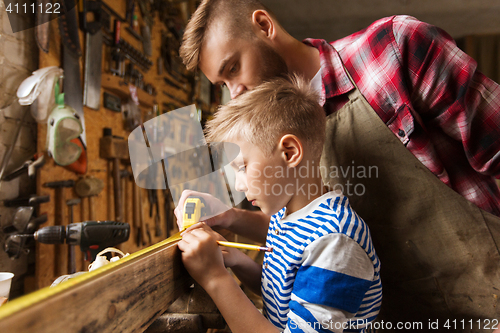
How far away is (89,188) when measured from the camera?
1454mm

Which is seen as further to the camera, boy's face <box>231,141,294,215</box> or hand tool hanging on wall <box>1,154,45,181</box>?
hand tool hanging on wall <box>1,154,45,181</box>

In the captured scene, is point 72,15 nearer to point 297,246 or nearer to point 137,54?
point 137,54

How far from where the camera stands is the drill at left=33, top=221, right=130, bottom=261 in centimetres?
76

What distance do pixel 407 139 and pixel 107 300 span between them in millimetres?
716

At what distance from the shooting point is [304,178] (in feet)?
2.25

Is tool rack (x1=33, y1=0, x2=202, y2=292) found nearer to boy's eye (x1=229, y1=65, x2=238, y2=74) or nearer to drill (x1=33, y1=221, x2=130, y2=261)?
drill (x1=33, y1=221, x2=130, y2=261)

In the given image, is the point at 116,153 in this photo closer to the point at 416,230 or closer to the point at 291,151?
the point at 291,151

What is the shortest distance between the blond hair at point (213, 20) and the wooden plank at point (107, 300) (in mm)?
606

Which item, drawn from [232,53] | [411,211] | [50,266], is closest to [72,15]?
[232,53]

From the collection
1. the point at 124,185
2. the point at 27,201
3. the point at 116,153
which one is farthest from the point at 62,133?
the point at 124,185

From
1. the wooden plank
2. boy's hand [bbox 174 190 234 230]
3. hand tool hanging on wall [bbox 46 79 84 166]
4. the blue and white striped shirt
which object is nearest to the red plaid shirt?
the blue and white striped shirt

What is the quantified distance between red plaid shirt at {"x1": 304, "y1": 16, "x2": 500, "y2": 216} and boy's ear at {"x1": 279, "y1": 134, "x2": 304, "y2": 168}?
258mm

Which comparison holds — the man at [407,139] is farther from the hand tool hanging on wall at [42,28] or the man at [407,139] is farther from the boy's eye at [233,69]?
the hand tool hanging on wall at [42,28]

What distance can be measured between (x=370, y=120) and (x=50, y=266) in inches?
55.3
